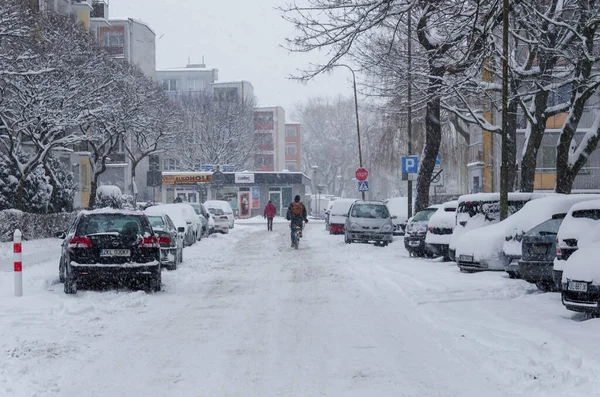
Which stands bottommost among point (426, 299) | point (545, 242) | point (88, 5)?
point (426, 299)

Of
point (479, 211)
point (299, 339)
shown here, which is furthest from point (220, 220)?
point (299, 339)

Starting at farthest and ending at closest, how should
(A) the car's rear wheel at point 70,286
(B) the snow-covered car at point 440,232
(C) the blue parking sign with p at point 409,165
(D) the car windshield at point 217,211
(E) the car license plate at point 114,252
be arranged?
(D) the car windshield at point 217,211, (C) the blue parking sign with p at point 409,165, (B) the snow-covered car at point 440,232, (E) the car license plate at point 114,252, (A) the car's rear wheel at point 70,286

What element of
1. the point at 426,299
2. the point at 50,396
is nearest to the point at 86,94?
the point at 426,299

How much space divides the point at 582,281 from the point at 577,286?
0.10 meters

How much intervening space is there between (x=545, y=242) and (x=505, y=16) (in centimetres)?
563

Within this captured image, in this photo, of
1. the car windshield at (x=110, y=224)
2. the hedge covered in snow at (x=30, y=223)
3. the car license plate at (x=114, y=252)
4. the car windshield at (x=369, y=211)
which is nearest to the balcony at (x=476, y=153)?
the car windshield at (x=369, y=211)

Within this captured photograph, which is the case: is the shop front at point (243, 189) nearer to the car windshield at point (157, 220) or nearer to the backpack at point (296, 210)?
the backpack at point (296, 210)

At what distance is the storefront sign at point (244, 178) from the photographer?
220ft

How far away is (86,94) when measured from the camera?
3353 centimetres

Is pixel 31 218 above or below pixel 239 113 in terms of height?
below

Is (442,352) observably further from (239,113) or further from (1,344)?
(239,113)

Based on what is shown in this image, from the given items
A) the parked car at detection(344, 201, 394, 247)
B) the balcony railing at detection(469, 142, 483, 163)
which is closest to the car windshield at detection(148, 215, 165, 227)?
the parked car at detection(344, 201, 394, 247)

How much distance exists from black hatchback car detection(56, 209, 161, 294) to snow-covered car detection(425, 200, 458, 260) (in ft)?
30.3

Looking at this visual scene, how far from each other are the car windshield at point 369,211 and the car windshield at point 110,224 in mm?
16545
